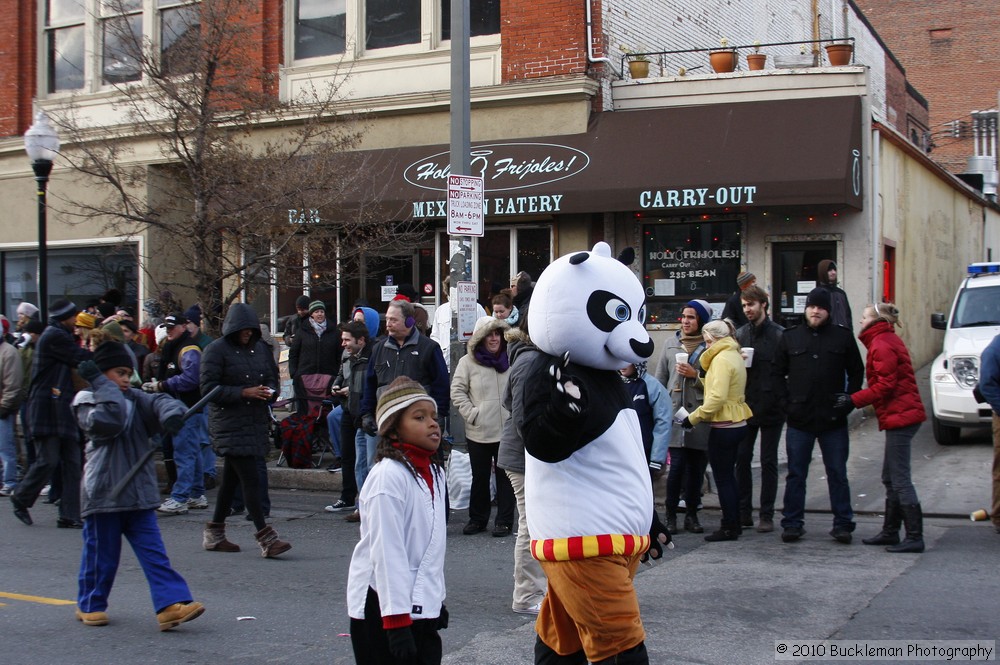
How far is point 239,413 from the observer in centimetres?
823

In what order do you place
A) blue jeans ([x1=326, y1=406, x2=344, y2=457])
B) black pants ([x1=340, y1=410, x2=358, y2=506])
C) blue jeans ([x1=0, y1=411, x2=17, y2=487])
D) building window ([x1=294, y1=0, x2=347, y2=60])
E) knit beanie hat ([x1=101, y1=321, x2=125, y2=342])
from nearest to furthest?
knit beanie hat ([x1=101, y1=321, x2=125, y2=342]) < black pants ([x1=340, y1=410, x2=358, y2=506]) < blue jeans ([x1=326, y1=406, x2=344, y2=457]) < blue jeans ([x1=0, y1=411, x2=17, y2=487]) < building window ([x1=294, y1=0, x2=347, y2=60])

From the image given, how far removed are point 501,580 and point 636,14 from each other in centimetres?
1145

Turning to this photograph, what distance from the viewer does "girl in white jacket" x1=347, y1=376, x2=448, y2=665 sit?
385 centimetres

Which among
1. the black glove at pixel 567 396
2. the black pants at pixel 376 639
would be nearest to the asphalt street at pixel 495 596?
the black pants at pixel 376 639

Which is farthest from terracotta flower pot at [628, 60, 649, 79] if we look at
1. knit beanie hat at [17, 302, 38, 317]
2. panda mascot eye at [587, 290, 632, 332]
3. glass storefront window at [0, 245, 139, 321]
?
panda mascot eye at [587, 290, 632, 332]

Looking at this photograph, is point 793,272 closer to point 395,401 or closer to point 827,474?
point 827,474

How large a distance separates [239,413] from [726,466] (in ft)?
13.0

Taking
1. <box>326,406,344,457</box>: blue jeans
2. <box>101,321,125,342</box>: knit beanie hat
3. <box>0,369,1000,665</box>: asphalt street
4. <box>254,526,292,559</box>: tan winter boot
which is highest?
<box>101,321,125,342</box>: knit beanie hat

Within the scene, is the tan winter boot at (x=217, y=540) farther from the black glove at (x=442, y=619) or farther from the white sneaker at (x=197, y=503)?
the black glove at (x=442, y=619)

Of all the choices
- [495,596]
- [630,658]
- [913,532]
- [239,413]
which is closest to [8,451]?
[239,413]

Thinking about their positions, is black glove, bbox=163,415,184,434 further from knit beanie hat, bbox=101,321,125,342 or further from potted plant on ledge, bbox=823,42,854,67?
potted plant on ledge, bbox=823,42,854,67

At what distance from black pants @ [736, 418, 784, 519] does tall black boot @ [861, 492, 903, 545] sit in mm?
989

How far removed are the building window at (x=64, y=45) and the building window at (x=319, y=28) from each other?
4860 mm

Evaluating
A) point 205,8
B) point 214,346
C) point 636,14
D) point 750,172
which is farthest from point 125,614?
point 636,14
